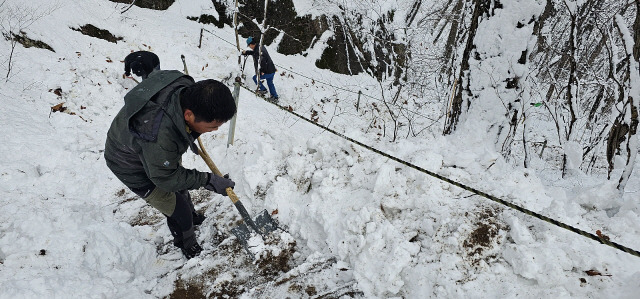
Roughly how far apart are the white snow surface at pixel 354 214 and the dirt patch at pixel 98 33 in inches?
113

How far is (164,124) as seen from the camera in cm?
207

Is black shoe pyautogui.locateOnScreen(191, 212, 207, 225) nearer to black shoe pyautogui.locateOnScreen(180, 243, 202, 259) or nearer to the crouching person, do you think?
black shoe pyautogui.locateOnScreen(180, 243, 202, 259)

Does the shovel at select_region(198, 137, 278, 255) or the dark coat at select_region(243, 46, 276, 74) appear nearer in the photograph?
the shovel at select_region(198, 137, 278, 255)

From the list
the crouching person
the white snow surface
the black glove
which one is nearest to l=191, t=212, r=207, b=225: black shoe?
the white snow surface

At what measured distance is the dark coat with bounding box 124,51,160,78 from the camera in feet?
11.8

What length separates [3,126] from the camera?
4117mm

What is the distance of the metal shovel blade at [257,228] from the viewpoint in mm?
3000

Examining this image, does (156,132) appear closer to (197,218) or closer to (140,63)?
(197,218)

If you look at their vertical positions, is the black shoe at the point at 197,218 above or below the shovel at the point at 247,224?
below

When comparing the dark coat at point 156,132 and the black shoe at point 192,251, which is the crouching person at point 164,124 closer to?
the dark coat at point 156,132

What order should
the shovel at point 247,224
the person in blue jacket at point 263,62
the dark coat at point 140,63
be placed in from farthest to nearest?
the person in blue jacket at point 263,62 < the dark coat at point 140,63 < the shovel at point 247,224

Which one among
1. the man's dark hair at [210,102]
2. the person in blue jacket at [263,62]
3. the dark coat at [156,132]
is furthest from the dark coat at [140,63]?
the person in blue jacket at [263,62]

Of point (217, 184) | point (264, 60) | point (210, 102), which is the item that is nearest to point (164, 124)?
point (210, 102)

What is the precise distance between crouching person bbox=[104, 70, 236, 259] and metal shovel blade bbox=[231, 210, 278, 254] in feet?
2.34
